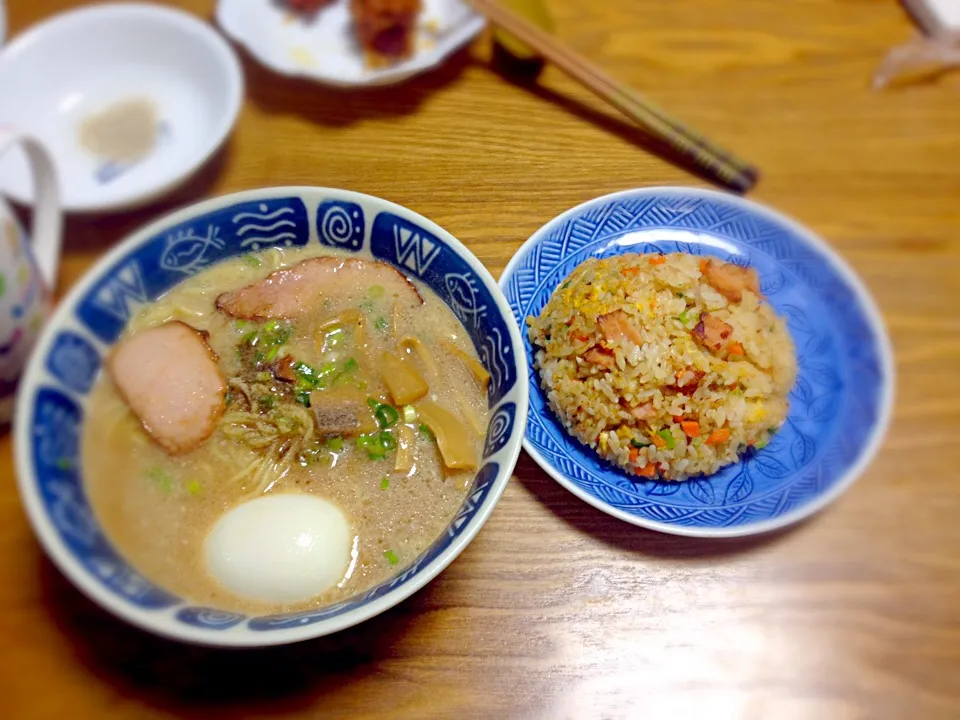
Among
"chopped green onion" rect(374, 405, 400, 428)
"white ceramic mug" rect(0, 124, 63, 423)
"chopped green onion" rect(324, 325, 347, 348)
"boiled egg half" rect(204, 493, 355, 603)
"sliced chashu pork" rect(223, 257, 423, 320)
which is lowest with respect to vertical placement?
"boiled egg half" rect(204, 493, 355, 603)

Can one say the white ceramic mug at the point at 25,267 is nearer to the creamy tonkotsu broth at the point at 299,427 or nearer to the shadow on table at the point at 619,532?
the creamy tonkotsu broth at the point at 299,427

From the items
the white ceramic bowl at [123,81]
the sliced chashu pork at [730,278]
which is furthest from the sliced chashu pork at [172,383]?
the sliced chashu pork at [730,278]

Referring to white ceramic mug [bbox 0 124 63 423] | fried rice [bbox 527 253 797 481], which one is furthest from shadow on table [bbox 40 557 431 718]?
fried rice [bbox 527 253 797 481]

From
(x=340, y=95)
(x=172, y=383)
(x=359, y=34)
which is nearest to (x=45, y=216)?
(x=172, y=383)

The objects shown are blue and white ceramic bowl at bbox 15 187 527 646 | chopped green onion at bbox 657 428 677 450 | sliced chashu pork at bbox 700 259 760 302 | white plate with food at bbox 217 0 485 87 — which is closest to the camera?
blue and white ceramic bowl at bbox 15 187 527 646

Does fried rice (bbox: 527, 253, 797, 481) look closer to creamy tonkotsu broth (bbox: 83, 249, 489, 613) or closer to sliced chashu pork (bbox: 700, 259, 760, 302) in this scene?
sliced chashu pork (bbox: 700, 259, 760, 302)

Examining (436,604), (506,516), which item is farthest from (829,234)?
(436,604)

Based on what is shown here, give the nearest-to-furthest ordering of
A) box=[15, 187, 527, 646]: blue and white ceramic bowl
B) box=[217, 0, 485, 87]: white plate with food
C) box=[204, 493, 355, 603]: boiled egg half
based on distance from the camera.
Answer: box=[15, 187, 527, 646]: blue and white ceramic bowl, box=[204, 493, 355, 603]: boiled egg half, box=[217, 0, 485, 87]: white plate with food
